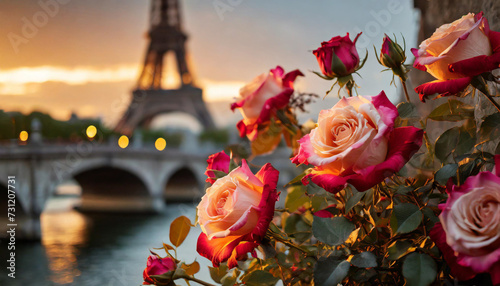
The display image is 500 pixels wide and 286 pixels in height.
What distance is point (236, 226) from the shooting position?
300 mm

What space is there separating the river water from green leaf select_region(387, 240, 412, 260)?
2.65 metres

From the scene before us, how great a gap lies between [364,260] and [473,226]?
7 centimetres

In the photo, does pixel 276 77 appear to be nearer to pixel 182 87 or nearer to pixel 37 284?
pixel 37 284

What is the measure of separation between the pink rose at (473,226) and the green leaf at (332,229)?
0.22ft

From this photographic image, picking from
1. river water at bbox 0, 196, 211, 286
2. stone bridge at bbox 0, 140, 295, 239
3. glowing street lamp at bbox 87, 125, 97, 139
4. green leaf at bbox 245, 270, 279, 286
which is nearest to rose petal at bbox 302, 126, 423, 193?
green leaf at bbox 245, 270, 279, 286

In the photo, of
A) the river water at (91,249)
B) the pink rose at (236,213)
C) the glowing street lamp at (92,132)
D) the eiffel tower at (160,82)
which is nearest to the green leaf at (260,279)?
the pink rose at (236,213)

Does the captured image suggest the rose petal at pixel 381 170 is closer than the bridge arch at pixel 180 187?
Yes

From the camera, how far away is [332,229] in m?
0.32

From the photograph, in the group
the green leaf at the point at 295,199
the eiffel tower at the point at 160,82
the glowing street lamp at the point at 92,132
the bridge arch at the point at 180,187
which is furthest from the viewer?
the bridge arch at the point at 180,187

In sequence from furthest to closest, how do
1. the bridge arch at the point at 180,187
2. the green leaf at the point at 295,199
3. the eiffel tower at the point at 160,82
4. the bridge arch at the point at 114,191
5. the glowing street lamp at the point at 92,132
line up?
the bridge arch at the point at 180,187
the eiffel tower at the point at 160,82
the bridge arch at the point at 114,191
the glowing street lamp at the point at 92,132
the green leaf at the point at 295,199

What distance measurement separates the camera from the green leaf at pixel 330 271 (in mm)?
293

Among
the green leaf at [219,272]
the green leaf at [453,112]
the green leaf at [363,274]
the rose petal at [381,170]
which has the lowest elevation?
the green leaf at [219,272]

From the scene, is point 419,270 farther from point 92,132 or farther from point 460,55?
point 92,132

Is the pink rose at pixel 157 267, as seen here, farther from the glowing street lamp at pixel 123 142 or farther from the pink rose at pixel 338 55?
the glowing street lamp at pixel 123 142
